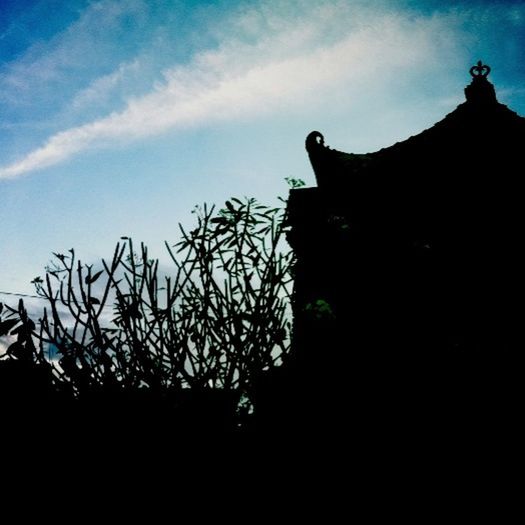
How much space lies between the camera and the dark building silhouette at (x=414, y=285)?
9.66 feet

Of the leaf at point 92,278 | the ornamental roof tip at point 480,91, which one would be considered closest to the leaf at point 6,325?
the leaf at point 92,278

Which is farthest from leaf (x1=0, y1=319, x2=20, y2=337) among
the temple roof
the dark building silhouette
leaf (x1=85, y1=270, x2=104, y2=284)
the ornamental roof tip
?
the ornamental roof tip

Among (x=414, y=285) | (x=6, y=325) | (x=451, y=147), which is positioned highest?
(x=451, y=147)

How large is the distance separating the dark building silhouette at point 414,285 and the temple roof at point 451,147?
2cm

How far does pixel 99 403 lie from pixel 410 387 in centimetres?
316

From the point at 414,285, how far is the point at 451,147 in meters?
2.22

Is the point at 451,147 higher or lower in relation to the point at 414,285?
higher

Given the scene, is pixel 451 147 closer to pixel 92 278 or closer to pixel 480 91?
pixel 480 91

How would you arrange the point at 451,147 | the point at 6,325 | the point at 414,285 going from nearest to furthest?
the point at 414,285 → the point at 6,325 → the point at 451,147

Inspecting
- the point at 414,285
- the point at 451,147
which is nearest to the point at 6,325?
the point at 414,285

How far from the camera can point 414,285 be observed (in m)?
3.61

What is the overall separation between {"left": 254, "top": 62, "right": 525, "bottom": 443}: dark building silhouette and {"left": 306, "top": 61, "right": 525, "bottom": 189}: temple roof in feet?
0.06

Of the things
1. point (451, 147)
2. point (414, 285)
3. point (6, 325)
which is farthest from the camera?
point (451, 147)

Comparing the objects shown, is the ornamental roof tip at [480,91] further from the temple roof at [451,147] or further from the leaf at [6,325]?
the leaf at [6,325]
